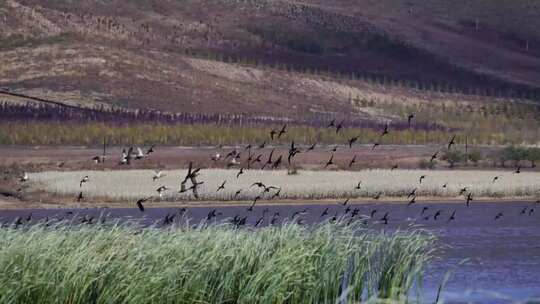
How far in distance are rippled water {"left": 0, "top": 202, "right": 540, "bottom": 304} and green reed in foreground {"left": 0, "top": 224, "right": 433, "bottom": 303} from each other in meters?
2.11

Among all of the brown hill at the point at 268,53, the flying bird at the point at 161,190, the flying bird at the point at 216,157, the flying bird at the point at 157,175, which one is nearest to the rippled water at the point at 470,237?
the flying bird at the point at 161,190

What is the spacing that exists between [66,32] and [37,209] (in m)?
53.3

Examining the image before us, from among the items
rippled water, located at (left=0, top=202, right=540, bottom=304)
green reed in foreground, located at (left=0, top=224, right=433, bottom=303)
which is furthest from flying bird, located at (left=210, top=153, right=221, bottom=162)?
green reed in foreground, located at (left=0, top=224, right=433, bottom=303)

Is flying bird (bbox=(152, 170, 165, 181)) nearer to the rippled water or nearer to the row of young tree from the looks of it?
the rippled water

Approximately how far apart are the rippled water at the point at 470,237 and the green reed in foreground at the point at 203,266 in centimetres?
211

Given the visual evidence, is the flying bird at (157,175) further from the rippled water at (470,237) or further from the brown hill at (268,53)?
the brown hill at (268,53)

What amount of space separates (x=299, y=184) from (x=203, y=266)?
34358mm

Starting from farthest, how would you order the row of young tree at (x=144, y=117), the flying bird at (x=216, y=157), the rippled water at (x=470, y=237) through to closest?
the row of young tree at (x=144, y=117)
the flying bird at (x=216, y=157)
the rippled water at (x=470, y=237)

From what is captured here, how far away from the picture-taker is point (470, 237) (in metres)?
41.2

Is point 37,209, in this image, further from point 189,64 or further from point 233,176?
point 189,64

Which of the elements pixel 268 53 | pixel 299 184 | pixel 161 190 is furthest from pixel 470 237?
pixel 268 53

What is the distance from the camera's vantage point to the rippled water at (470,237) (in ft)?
96.9

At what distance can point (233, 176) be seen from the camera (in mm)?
56219

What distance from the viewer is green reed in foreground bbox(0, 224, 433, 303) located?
19.4 m
